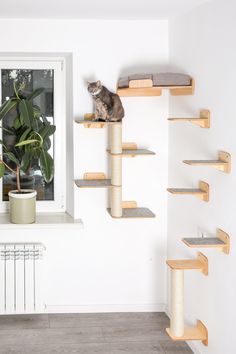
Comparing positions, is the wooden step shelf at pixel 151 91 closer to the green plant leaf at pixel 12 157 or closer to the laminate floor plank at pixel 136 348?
the green plant leaf at pixel 12 157

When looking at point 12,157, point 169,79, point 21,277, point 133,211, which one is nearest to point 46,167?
point 12,157

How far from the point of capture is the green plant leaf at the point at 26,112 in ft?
13.8

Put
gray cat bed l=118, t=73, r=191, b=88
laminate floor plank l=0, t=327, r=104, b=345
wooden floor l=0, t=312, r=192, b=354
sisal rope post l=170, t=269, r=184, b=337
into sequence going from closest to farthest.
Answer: sisal rope post l=170, t=269, r=184, b=337, gray cat bed l=118, t=73, r=191, b=88, wooden floor l=0, t=312, r=192, b=354, laminate floor plank l=0, t=327, r=104, b=345

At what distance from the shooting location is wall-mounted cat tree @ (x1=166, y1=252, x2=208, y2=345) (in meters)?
3.52

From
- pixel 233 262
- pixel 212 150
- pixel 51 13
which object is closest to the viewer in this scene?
pixel 233 262

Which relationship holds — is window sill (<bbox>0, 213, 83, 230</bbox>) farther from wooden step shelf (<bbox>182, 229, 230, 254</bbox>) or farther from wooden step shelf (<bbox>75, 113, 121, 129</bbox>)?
wooden step shelf (<bbox>182, 229, 230, 254</bbox>)

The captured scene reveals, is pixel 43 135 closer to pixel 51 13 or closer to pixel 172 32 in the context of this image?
pixel 51 13

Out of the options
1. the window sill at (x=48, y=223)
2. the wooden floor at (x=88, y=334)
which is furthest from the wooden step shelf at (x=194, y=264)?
the window sill at (x=48, y=223)

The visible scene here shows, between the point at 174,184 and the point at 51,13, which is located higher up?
the point at 51,13

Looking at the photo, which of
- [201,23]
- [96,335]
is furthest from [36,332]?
[201,23]

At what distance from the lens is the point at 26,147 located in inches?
171

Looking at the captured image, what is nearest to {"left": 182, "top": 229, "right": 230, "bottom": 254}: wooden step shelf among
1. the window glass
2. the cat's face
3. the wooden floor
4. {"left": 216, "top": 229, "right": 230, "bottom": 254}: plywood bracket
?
{"left": 216, "top": 229, "right": 230, "bottom": 254}: plywood bracket

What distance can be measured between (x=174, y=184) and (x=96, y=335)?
1.21 metres

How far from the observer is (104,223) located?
4.58m
